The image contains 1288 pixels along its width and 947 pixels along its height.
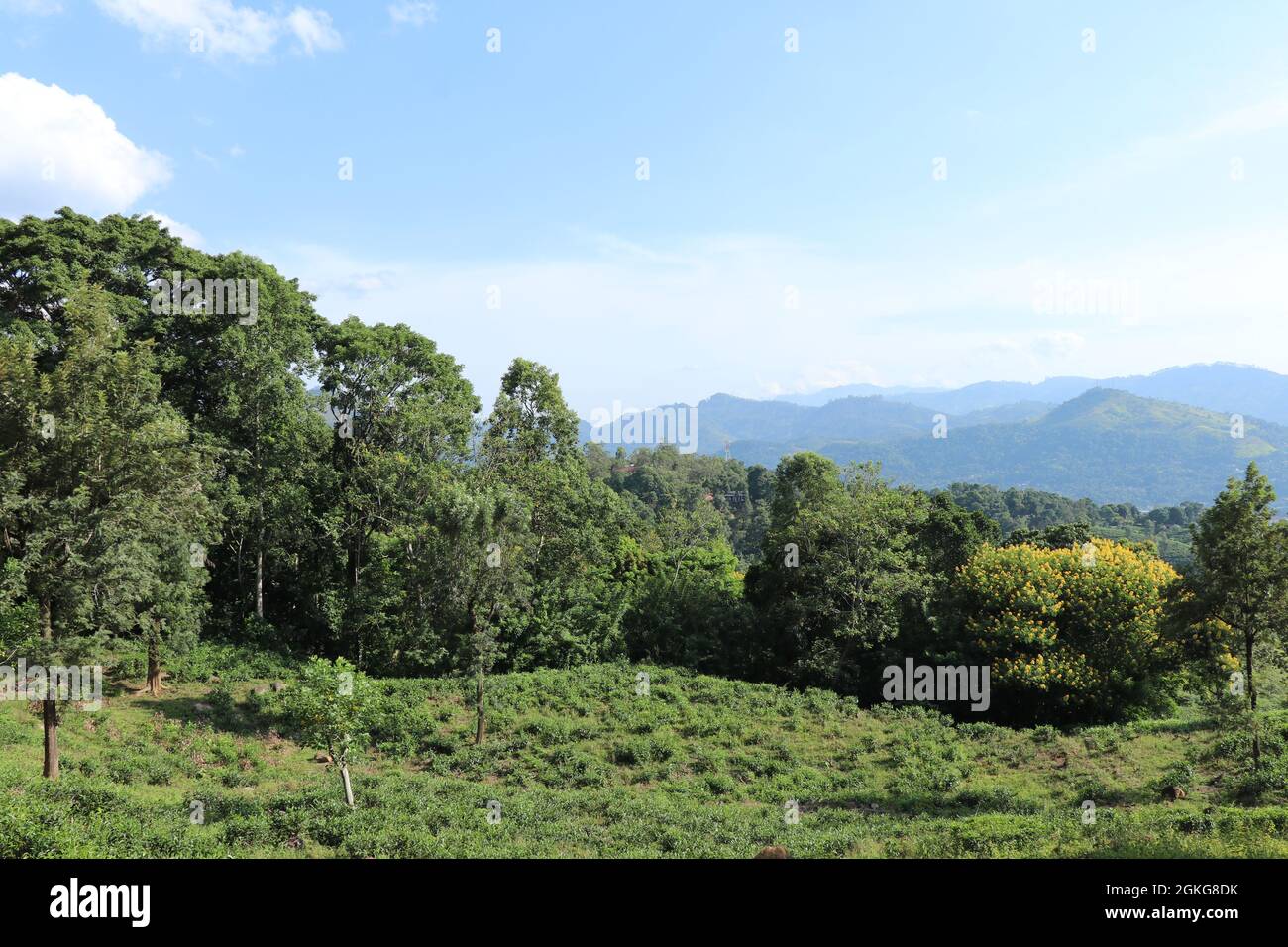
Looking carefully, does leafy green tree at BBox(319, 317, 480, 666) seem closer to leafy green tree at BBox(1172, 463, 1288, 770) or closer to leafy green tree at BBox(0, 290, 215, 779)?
leafy green tree at BBox(0, 290, 215, 779)

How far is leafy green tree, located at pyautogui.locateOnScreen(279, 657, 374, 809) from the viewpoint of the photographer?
15.1m

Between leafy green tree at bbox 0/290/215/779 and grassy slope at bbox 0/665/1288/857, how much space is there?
10.1ft

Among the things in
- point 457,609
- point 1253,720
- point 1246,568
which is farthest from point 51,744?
point 1246,568

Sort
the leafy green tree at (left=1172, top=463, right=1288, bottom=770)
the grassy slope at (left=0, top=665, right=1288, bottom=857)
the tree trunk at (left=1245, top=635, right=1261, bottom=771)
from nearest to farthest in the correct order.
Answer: the grassy slope at (left=0, top=665, right=1288, bottom=857) < the tree trunk at (left=1245, top=635, right=1261, bottom=771) < the leafy green tree at (left=1172, top=463, right=1288, bottom=770)

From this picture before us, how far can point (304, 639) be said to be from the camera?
2916cm

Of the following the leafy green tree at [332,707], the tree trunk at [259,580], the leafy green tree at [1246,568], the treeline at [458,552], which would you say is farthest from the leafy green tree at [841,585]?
the tree trunk at [259,580]

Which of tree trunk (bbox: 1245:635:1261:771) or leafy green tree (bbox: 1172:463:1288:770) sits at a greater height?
leafy green tree (bbox: 1172:463:1288:770)

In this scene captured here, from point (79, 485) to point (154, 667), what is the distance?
860 cm

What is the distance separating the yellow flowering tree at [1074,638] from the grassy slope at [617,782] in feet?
8.69

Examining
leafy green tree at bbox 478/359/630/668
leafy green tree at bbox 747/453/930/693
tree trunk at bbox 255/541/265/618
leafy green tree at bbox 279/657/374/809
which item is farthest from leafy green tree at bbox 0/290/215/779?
leafy green tree at bbox 747/453/930/693

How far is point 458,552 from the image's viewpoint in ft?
71.7

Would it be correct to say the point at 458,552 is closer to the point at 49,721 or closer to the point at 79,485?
the point at 79,485

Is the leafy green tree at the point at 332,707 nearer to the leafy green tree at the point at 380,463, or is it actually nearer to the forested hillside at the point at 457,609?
the forested hillside at the point at 457,609

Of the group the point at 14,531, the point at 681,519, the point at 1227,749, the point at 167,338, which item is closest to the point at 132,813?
the point at 14,531
